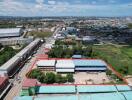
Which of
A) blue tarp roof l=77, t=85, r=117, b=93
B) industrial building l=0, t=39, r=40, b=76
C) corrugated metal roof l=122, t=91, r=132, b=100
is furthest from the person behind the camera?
industrial building l=0, t=39, r=40, b=76

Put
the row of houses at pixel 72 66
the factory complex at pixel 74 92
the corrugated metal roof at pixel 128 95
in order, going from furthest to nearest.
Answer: the row of houses at pixel 72 66 < the factory complex at pixel 74 92 < the corrugated metal roof at pixel 128 95

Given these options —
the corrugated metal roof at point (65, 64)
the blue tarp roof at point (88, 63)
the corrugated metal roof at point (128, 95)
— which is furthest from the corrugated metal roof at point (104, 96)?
the blue tarp roof at point (88, 63)

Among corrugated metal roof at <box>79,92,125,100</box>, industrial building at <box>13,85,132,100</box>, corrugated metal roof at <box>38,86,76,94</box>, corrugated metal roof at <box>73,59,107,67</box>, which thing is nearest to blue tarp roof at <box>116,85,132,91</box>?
industrial building at <box>13,85,132,100</box>

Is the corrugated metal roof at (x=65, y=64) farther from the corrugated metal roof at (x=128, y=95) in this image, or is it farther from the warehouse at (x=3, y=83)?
the corrugated metal roof at (x=128, y=95)

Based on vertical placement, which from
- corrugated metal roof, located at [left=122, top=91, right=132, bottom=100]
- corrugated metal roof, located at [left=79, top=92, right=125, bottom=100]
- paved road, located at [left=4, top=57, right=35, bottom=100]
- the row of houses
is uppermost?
corrugated metal roof, located at [left=79, top=92, right=125, bottom=100]

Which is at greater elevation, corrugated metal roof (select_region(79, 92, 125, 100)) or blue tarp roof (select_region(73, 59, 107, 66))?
corrugated metal roof (select_region(79, 92, 125, 100))

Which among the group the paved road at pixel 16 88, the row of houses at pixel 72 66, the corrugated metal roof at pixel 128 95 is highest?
the corrugated metal roof at pixel 128 95

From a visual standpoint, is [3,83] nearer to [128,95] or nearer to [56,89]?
[56,89]

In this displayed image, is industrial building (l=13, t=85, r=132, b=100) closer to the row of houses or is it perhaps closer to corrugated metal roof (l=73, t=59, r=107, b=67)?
the row of houses

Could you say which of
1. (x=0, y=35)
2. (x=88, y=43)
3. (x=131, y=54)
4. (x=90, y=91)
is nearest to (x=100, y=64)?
(x=90, y=91)

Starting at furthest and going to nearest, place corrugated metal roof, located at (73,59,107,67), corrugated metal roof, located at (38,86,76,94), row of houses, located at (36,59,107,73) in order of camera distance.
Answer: corrugated metal roof, located at (73,59,107,67)
row of houses, located at (36,59,107,73)
corrugated metal roof, located at (38,86,76,94)

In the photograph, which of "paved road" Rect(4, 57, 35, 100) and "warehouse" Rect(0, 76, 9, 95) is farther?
"warehouse" Rect(0, 76, 9, 95)
